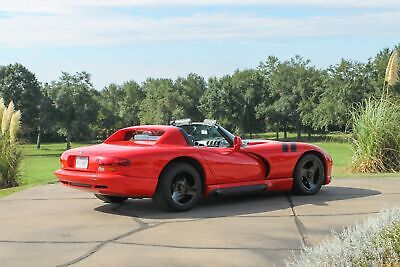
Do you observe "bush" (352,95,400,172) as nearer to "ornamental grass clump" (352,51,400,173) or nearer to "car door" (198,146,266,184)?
"ornamental grass clump" (352,51,400,173)

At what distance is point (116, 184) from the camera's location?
23.6 ft

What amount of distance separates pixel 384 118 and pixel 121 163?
824 cm

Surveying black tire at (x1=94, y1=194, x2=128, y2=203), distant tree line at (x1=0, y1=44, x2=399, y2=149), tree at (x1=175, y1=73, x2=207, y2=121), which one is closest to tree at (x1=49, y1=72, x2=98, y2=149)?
distant tree line at (x1=0, y1=44, x2=399, y2=149)

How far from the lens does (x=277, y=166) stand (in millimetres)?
8680

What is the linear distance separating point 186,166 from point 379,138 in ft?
24.2

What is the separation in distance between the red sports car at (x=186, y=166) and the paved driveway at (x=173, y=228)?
273 millimetres

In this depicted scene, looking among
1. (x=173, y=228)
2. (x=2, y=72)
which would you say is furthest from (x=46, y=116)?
(x=173, y=228)

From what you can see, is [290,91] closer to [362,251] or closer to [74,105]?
[74,105]

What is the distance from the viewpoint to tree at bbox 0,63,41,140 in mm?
63312

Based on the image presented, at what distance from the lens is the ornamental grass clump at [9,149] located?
1309 centimetres

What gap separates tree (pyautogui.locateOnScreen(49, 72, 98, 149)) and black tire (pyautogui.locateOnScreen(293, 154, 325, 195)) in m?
60.5

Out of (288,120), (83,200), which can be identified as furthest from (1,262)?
(288,120)

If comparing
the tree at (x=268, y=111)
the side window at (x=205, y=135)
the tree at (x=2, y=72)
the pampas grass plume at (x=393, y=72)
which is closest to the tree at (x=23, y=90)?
the tree at (x=2, y=72)

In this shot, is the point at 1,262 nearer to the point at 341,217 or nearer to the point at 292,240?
the point at 292,240
